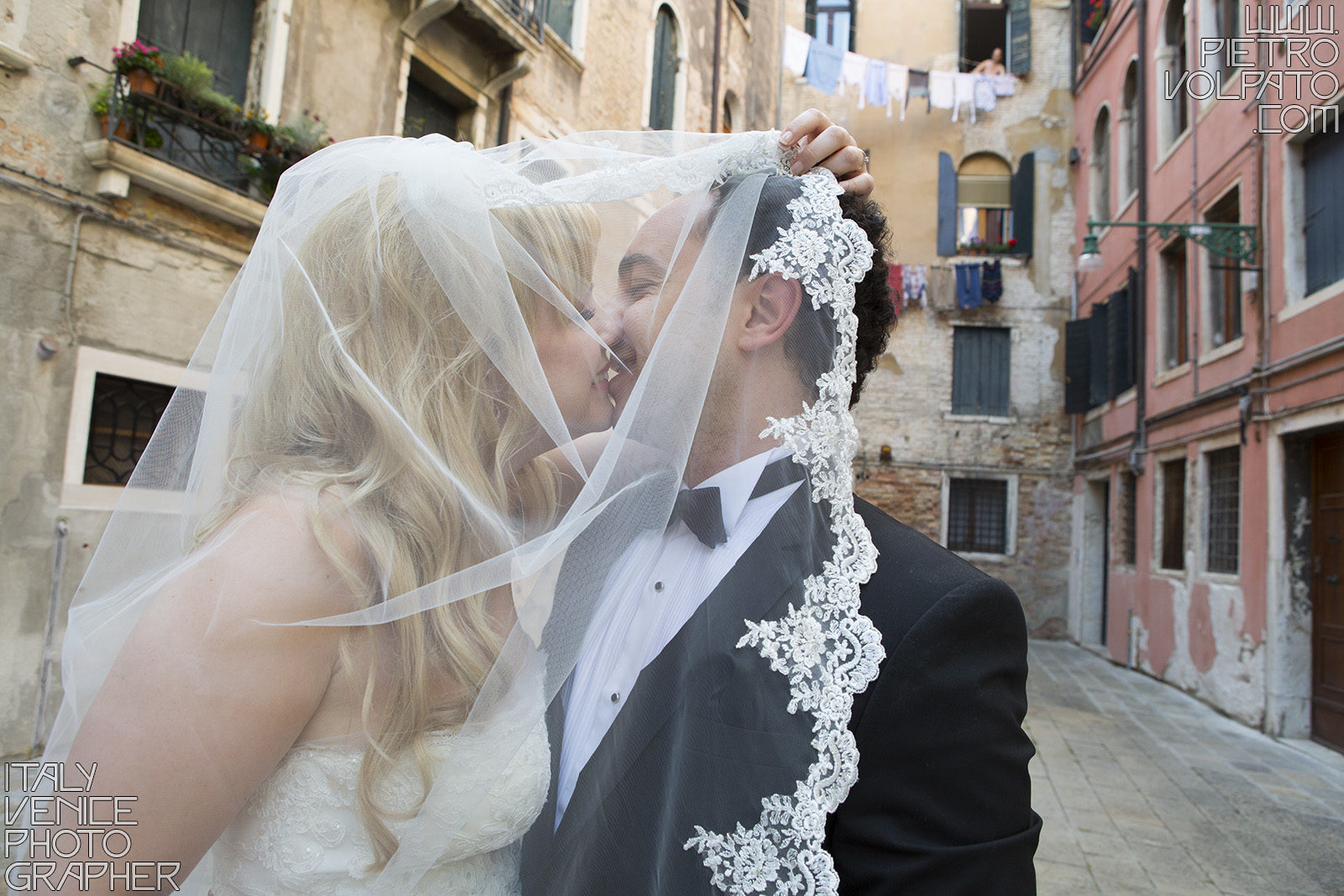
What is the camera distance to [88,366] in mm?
4621

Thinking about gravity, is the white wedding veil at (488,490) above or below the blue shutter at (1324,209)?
below

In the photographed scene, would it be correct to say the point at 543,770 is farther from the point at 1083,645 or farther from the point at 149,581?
the point at 1083,645

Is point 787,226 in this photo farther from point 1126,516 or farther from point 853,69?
point 853,69

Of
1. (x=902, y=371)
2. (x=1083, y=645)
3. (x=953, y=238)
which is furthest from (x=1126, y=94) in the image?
(x=1083, y=645)

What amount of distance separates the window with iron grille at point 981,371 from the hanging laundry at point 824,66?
5.18 meters

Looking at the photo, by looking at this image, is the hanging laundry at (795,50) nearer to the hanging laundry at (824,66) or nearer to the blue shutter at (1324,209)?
the hanging laundry at (824,66)

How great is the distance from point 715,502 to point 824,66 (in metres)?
15.9

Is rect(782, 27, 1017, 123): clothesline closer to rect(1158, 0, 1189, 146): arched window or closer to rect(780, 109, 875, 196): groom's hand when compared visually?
rect(1158, 0, 1189, 146): arched window

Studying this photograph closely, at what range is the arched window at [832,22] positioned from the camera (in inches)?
657

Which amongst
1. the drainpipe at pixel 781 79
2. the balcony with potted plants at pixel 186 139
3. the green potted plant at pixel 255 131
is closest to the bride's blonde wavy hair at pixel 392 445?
the balcony with potted plants at pixel 186 139

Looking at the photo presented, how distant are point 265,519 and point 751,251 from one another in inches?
32.7

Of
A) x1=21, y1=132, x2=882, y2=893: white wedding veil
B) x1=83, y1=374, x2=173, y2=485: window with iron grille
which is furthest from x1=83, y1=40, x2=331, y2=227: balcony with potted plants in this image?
x1=21, y1=132, x2=882, y2=893: white wedding veil

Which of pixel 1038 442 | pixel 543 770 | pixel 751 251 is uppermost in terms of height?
pixel 1038 442

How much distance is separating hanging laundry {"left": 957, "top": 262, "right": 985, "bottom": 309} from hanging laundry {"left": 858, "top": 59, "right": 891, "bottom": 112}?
353cm
